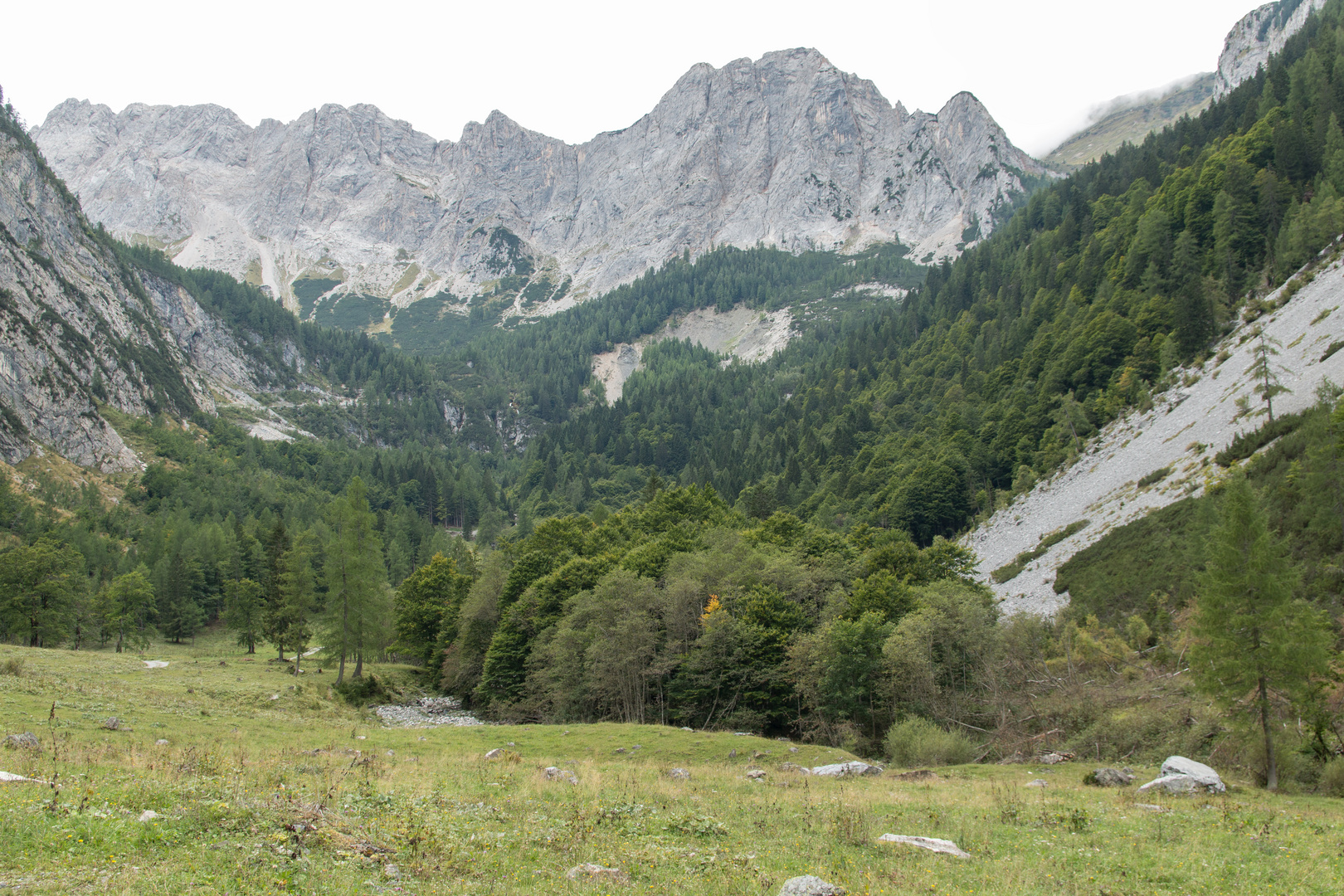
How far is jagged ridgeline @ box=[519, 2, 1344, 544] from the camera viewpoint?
9975 cm

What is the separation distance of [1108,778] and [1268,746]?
21.1 feet

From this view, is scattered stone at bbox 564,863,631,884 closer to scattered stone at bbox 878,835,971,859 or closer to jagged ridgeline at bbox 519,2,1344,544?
scattered stone at bbox 878,835,971,859

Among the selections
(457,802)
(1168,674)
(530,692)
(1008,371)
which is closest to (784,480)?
(1008,371)

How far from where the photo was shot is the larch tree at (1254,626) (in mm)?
27109

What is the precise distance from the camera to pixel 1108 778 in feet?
87.3

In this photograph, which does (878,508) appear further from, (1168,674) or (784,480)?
(1168,674)

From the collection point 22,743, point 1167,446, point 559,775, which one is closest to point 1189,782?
point 559,775

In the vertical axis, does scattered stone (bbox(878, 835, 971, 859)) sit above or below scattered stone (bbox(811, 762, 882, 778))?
above

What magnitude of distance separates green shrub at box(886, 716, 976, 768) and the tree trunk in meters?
11.9

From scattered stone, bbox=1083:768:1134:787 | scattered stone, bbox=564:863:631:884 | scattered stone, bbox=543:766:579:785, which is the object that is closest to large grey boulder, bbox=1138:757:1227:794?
scattered stone, bbox=1083:768:1134:787

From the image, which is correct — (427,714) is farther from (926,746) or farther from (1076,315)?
(1076,315)

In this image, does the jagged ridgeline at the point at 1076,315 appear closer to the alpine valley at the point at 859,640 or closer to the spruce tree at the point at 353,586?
the alpine valley at the point at 859,640

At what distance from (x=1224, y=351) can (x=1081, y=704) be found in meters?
67.7

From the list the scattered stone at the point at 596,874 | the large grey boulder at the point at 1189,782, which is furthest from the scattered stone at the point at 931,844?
the large grey boulder at the point at 1189,782
